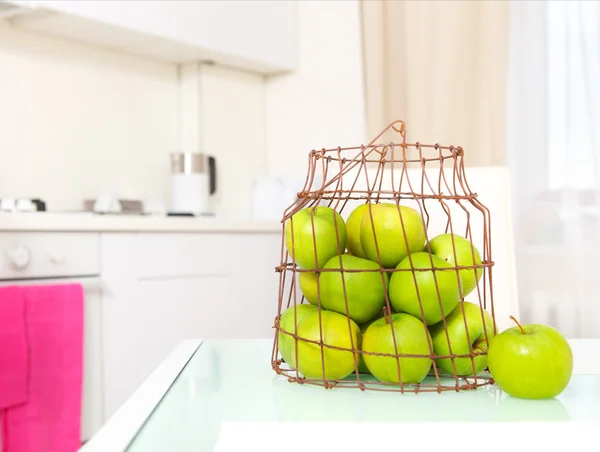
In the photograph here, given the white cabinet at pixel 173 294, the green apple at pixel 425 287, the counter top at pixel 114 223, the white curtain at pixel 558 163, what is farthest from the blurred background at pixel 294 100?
the green apple at pixel 425 287

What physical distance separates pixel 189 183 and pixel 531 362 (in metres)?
2.28

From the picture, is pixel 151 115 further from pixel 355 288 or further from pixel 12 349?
pixel 355 288

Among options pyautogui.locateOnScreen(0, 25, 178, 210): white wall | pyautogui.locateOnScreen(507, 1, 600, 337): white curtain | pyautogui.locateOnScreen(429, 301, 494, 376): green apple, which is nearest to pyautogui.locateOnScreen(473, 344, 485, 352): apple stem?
pyautogui.locateOnScreen(429, 301, 494, 376): green apple

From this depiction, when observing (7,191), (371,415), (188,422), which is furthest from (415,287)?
(7,191)

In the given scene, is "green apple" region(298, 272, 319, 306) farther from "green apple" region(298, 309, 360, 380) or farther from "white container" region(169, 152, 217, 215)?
"white container" region(169, 152, 217, 215)

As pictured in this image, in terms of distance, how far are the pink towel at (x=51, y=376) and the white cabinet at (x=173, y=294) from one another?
0.15 metres

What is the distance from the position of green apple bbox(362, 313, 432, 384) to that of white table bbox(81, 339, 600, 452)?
0.02 metres

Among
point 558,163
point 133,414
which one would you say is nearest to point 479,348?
point 133,414

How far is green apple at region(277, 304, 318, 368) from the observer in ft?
2.16

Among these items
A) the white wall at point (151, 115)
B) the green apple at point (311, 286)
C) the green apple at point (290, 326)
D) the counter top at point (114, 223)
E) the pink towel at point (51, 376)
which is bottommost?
the pink towel at point (51, 376)

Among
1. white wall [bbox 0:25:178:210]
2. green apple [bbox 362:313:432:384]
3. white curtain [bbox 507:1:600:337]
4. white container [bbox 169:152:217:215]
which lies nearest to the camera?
green apple [bbox 362:313:432:384]

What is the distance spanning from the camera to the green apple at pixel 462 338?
65 centimetres

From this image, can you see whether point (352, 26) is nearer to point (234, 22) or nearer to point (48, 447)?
point (234, 22)

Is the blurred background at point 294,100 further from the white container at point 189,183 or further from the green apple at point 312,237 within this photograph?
the green apple at point 312,237
